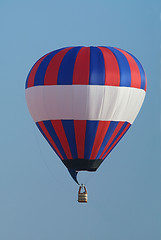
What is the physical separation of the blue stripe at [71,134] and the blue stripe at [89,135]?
361mm

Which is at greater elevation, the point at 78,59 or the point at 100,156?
the point at 78,59

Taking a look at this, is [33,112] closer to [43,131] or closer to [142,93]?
[43,131]

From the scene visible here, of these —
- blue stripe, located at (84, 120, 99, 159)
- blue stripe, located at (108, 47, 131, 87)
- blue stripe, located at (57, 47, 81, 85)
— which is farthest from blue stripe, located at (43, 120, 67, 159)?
blue stripe, located at (108, 47, 131, 87)

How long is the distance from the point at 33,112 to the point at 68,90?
179cm


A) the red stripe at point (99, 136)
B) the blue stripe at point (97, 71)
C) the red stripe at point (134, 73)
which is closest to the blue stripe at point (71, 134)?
the red stripe at point (99, 136)

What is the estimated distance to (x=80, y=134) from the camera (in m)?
46.7

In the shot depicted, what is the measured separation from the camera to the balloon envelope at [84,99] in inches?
1825

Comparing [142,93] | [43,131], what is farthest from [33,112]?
[142,93]

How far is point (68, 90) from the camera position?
46.3m

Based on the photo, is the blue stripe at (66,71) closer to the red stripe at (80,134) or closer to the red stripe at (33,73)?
the red stripe at (33,73)

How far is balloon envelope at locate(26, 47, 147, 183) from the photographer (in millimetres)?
46344

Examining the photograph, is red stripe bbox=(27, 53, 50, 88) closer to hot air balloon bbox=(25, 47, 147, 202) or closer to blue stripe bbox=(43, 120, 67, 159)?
hot air balloon bbox=(25, 47, 147, 202)

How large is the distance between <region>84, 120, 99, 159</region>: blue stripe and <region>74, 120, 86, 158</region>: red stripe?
0.33 feet

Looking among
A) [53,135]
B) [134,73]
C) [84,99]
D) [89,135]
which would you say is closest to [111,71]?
[134,73]
